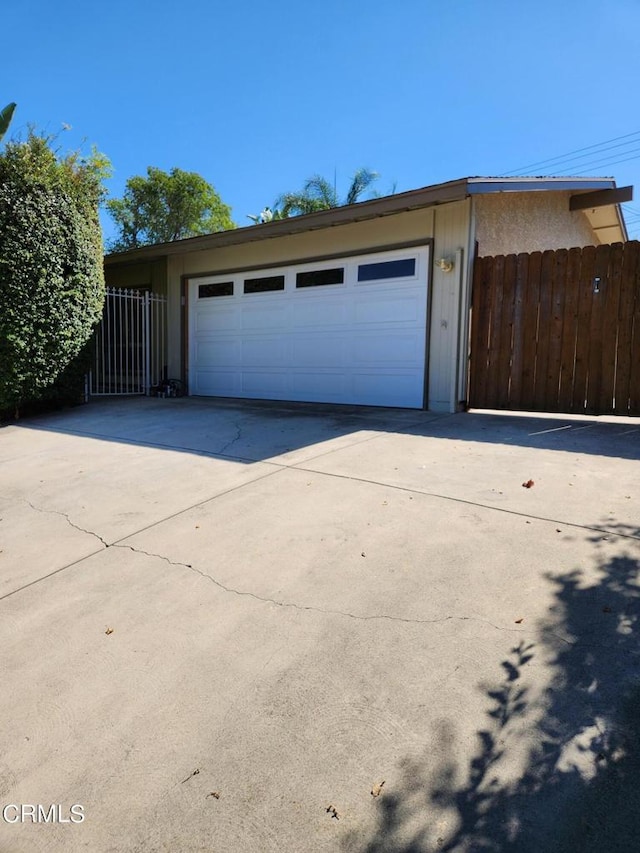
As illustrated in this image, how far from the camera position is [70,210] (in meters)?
7.62

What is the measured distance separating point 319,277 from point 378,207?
187cm

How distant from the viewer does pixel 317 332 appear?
8.96 meters

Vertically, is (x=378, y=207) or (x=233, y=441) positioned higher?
(x=378, y=207)

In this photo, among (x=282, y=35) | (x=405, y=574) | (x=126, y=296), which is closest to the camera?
(x=405, y=574)

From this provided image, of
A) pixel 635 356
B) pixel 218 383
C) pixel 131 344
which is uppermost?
pixel 131 344

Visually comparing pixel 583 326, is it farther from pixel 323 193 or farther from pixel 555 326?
pixel 323 193

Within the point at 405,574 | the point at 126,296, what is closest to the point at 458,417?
the point at 405,574

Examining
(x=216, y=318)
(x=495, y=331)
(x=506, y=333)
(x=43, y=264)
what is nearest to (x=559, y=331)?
(x=506, y=333)

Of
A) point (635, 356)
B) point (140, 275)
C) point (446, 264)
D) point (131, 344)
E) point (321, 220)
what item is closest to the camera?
point (635, 356)

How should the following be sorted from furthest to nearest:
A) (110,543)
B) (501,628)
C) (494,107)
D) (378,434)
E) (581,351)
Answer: (494,107), (581,351), (378,434), (110,543), (501,628)

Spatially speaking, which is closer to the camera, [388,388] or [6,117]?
[6,117]

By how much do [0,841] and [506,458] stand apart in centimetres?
428

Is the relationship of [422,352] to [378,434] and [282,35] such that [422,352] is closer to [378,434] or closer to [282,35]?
[378,434]

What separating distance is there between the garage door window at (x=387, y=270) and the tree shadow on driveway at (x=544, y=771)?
672 centimetres
